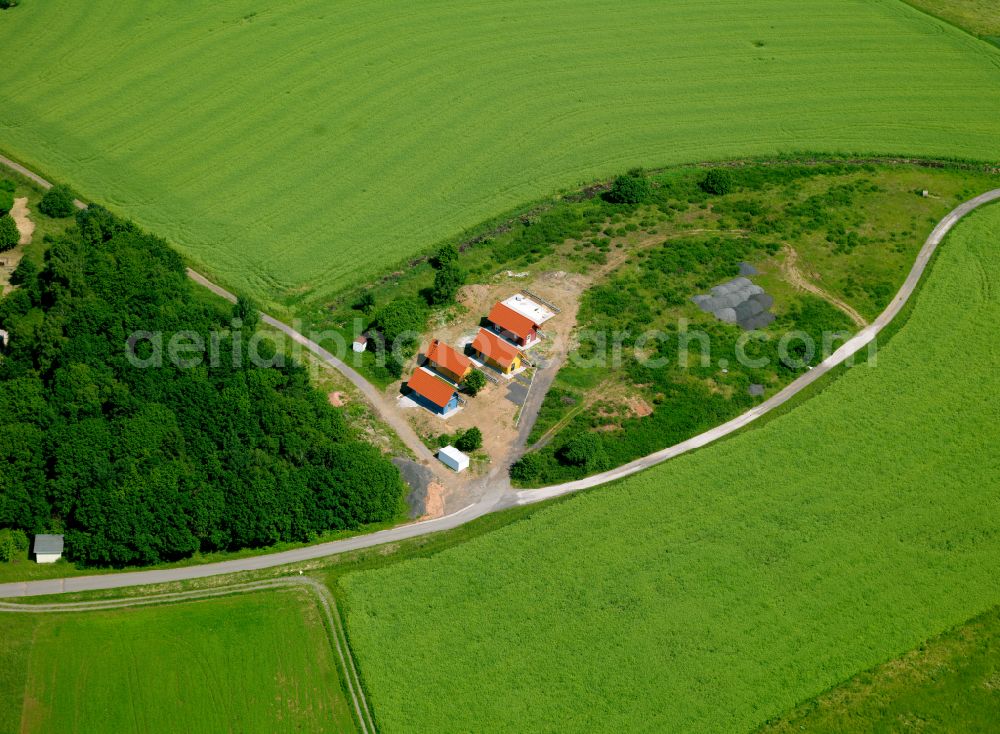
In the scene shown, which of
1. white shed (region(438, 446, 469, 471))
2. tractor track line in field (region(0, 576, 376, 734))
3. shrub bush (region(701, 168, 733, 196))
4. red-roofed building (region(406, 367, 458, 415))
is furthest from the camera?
shrub bush (region(701, 168, 733, 196))

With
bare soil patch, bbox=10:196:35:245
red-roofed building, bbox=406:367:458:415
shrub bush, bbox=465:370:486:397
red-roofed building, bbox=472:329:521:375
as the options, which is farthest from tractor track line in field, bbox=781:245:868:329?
bare soil patch, bbox=10:196:35:245

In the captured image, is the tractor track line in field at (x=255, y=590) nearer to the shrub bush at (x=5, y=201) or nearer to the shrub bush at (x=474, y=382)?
the shrub bush at (x=474, y=382)

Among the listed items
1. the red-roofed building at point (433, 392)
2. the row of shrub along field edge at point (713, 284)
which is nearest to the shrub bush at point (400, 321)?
the red-roofed building at point (433, 392)

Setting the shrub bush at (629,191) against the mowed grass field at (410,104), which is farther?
the shrub bush at (629,191)

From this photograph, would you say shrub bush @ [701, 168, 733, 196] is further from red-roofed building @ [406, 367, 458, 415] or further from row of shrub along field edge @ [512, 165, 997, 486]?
red-roofed building @ [406, 367, 458, 415]

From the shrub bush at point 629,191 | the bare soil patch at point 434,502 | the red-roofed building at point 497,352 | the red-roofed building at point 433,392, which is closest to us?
the bare soil patch at point 434,502

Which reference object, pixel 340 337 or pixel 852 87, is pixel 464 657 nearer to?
pixel 340 337

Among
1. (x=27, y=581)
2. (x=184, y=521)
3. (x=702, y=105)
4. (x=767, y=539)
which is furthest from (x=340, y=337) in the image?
(x=702, y=105)
